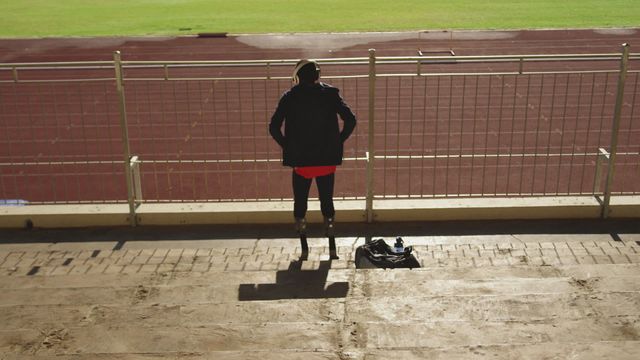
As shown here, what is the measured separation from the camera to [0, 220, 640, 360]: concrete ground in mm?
4305

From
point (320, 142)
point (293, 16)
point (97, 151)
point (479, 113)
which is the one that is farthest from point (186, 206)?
point (293, 16)

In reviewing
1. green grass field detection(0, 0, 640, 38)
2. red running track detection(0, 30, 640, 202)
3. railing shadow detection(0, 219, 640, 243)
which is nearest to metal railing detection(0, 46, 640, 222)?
red running track detection(0, 30, 640, 202)

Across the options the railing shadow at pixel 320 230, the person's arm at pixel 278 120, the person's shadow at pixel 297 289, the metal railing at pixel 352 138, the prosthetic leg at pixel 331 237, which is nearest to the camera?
the person's shadow at pixel 297 289

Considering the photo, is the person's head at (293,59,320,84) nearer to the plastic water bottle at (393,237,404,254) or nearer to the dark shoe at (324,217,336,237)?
the dark shoe at (324,217,336,237)

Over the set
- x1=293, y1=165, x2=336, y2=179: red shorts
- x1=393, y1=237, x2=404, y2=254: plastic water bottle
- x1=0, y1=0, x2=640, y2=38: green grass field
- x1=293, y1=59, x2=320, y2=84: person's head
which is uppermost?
x1=293, y1=59, x2=320, y2=84: person's head

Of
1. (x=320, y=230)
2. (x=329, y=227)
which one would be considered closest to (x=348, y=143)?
A: (x=320, y=230)

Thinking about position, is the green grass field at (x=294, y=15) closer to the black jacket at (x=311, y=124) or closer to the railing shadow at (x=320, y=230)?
the railing shadow at (x=320, y=230)

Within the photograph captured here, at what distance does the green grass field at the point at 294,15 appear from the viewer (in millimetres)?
29266

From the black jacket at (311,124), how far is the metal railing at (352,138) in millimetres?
840

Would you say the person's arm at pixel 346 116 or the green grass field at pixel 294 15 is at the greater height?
the person's arm at pixel 346 116

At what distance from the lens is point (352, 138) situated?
1439 centimetres

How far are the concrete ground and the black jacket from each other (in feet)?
2.87

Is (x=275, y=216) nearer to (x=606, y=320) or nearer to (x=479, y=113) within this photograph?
(x=606, y=320)

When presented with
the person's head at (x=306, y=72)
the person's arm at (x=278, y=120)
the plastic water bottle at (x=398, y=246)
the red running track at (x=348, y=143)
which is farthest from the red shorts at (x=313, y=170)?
the red running track at (x=348, y=143)
